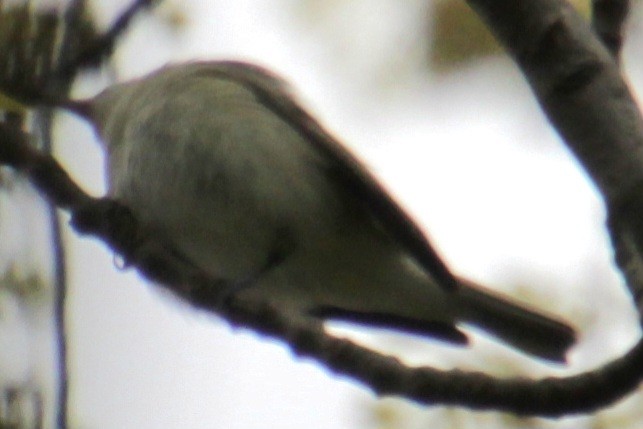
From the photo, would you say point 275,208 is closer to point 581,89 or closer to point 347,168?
point 347,168

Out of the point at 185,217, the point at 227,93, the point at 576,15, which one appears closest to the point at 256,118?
the point at 227,93

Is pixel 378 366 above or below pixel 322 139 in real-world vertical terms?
below

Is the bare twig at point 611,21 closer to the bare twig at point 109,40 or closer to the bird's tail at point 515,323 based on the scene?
the bare twig at point 109,40

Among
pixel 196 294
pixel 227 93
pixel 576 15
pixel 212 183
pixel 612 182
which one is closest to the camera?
pixel 612 182

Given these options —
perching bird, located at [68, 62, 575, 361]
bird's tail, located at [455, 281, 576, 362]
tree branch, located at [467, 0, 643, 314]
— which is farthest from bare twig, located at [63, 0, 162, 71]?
bird's tail, located at [455, 281, 576, 362]

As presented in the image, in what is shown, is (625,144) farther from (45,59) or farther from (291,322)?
(45,59)

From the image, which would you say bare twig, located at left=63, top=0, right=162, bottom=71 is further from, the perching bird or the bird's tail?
the bird's tail
